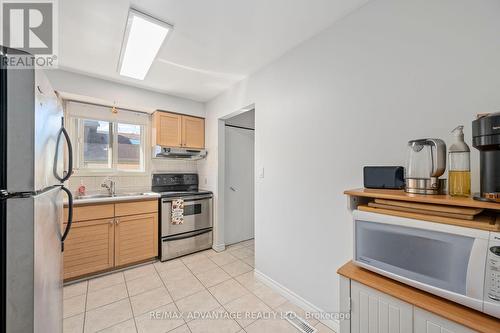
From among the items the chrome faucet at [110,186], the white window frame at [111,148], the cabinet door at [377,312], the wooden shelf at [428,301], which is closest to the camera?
the wooden shelf at [428,301]

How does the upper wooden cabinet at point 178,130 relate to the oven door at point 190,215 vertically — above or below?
above

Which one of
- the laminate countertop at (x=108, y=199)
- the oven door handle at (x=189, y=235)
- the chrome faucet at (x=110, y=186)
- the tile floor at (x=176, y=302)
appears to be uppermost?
the chrome faucet at (x=110, y=186)

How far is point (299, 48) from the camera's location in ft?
6.60

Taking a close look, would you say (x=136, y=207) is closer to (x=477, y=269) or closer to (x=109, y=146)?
(x=109, y=146)

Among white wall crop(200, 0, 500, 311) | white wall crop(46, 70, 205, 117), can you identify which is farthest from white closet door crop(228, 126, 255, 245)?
white wall crop(200, 0, 500, 311)

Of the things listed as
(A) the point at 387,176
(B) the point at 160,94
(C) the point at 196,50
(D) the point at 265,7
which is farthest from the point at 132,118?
(A) the point at 387,176

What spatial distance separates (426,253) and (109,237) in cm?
310

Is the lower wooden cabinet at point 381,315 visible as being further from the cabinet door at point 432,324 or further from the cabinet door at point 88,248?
the cabinet door at point 88,248

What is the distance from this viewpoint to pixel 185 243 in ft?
10.1

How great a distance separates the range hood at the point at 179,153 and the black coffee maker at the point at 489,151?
10.7 ft

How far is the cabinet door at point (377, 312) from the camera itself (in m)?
0.95

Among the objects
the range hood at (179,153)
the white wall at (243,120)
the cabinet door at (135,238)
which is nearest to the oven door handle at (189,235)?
the cabinet door at (135,238)

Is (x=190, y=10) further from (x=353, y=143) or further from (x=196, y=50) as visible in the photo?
(x=353, y=143)

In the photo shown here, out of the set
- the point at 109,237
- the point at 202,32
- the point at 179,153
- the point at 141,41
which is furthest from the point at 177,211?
the point at 202,32
